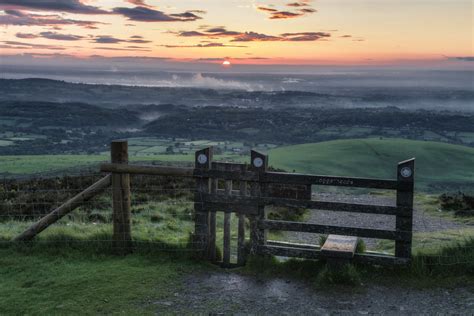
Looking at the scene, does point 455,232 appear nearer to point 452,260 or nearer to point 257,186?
point 452,260

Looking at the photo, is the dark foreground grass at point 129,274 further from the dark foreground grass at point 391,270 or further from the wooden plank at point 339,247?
the wooden plank at point 339,247

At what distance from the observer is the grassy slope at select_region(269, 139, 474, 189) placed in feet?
279

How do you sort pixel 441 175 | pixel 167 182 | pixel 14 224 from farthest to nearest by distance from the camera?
pixel 441 175 → pixel 167 182 → pixel 14 224

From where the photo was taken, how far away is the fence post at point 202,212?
9.77 meters

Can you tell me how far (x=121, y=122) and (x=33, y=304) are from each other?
191m

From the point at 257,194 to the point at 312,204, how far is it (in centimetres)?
106

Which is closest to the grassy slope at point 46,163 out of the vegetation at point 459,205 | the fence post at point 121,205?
the vegetation at point 459,205

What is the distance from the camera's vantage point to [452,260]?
9305mm

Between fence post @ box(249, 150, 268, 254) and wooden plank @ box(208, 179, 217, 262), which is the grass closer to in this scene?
A: fence post @ box(249, 150, 268, 254)

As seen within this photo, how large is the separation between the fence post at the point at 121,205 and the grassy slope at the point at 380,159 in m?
67.9

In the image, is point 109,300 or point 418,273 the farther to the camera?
point 418,273

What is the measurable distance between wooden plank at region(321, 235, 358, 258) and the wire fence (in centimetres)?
137

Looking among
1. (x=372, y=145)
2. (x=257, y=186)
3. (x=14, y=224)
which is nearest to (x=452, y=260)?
(x=257, y=186)

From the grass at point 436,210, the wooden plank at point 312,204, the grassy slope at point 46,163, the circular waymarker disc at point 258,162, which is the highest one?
the circular waymarker disc at point 258,162
